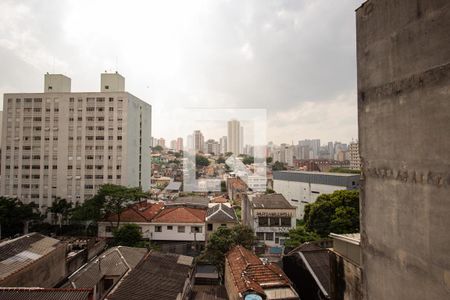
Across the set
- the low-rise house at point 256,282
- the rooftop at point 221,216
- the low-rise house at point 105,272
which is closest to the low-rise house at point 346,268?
the low-rise house at point 256,282

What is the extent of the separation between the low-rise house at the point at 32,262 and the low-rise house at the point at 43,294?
4.36ft

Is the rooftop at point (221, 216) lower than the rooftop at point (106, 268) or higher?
higher

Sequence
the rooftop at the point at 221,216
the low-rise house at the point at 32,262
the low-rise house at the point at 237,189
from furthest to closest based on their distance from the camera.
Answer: the low-rise house at the point at 237,189
the rooftop at the point at 221,216
the low-rise house at the point at 32,262

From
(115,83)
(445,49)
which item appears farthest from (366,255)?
(115,83)

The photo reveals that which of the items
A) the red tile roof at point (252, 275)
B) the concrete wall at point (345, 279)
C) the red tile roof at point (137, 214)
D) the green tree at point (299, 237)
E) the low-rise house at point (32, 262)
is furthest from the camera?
the red tile roof at point (137, 214)

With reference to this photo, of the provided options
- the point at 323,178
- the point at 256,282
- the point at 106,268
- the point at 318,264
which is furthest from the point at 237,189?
the point at 256,282

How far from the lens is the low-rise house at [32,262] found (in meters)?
9.72

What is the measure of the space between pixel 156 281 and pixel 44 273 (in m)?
4.82

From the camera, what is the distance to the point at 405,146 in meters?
3.57

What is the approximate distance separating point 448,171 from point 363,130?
5.17 ft

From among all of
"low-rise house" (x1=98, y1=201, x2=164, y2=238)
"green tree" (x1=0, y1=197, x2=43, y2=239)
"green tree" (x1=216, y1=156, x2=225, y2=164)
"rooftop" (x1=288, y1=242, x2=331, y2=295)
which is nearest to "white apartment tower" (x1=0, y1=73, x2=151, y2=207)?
"green tree" (x1=0, y1=197, x2=43, y2=239)

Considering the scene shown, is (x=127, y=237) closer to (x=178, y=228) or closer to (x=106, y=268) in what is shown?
(x=178, y=228)

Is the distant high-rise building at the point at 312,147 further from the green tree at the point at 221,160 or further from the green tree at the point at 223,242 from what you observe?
the green tree at the point at 223,242

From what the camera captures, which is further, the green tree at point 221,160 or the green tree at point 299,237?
the green tree at point 221,160
